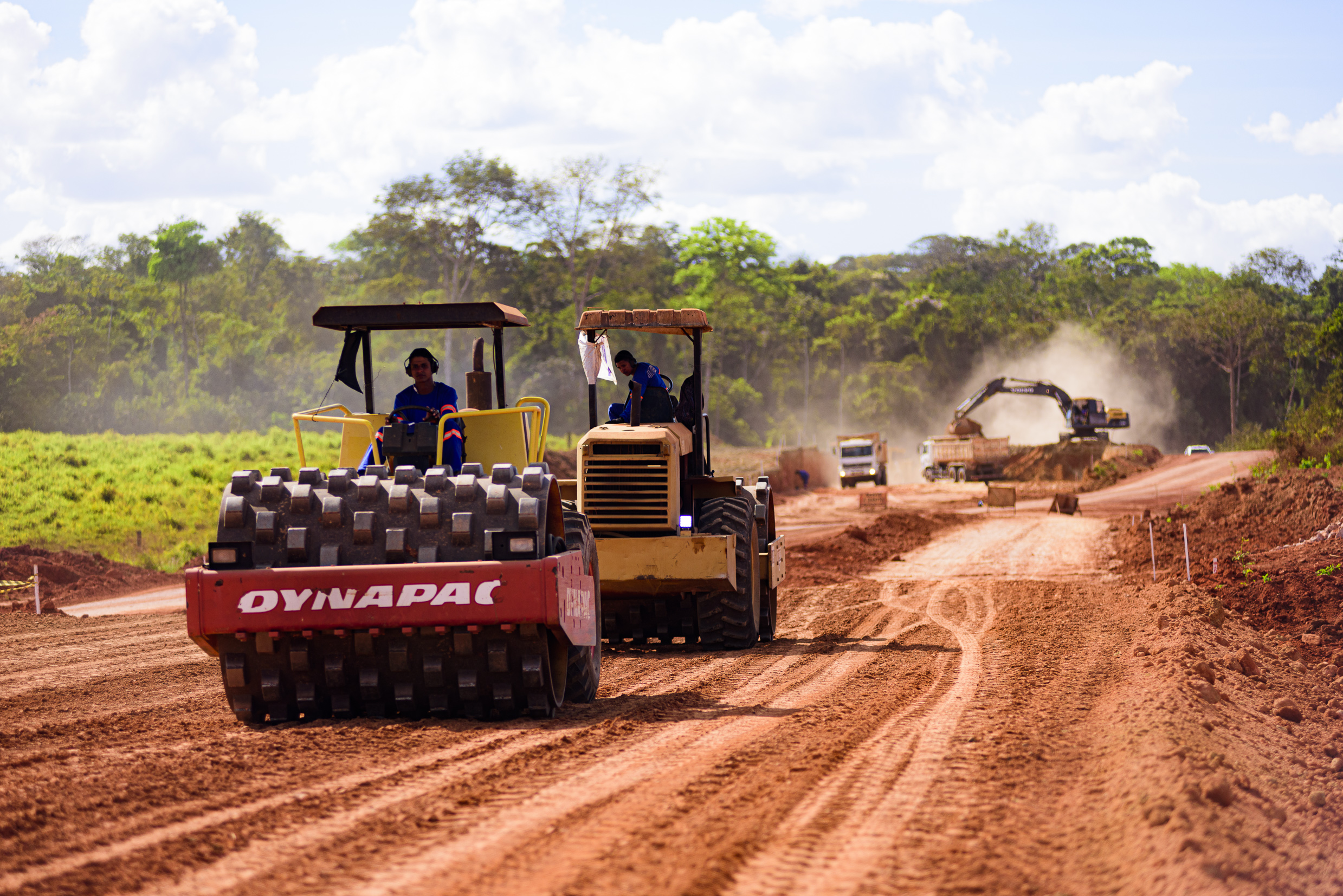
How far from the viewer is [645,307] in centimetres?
7375

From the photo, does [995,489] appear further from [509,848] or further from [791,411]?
[791,411]

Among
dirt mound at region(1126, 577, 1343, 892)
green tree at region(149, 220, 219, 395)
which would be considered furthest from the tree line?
dirt mound at region(1126, 577, 1343, 892)

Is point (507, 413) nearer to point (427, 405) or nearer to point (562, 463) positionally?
point (427, 405)

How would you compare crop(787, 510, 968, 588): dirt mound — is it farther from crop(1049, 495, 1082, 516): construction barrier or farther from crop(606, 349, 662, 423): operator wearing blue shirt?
crop(606, 349, 662, 423): operator wearing blue shirt

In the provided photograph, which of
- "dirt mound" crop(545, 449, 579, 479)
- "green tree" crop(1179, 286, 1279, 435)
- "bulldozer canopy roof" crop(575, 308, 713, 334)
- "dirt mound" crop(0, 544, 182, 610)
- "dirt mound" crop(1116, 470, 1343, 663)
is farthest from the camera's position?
"green tree" crop(1179, 286, 1279, 435)

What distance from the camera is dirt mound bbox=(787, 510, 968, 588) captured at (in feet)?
70.8

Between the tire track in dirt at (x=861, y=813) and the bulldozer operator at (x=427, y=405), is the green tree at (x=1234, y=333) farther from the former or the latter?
the bulldozer operator at (x=427, y=405)

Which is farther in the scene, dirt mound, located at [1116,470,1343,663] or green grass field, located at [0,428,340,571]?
green grass field, located at [0,428,340,571]

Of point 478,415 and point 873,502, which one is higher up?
point 478,415

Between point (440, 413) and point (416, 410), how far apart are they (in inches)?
A: 7.4

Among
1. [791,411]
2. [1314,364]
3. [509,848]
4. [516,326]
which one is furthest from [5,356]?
[1314,364]

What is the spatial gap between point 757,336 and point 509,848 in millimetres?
85496

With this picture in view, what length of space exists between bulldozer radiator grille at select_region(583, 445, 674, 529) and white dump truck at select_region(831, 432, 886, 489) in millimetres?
43560

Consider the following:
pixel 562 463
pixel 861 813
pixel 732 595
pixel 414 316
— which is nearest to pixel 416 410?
pixel 414 316
